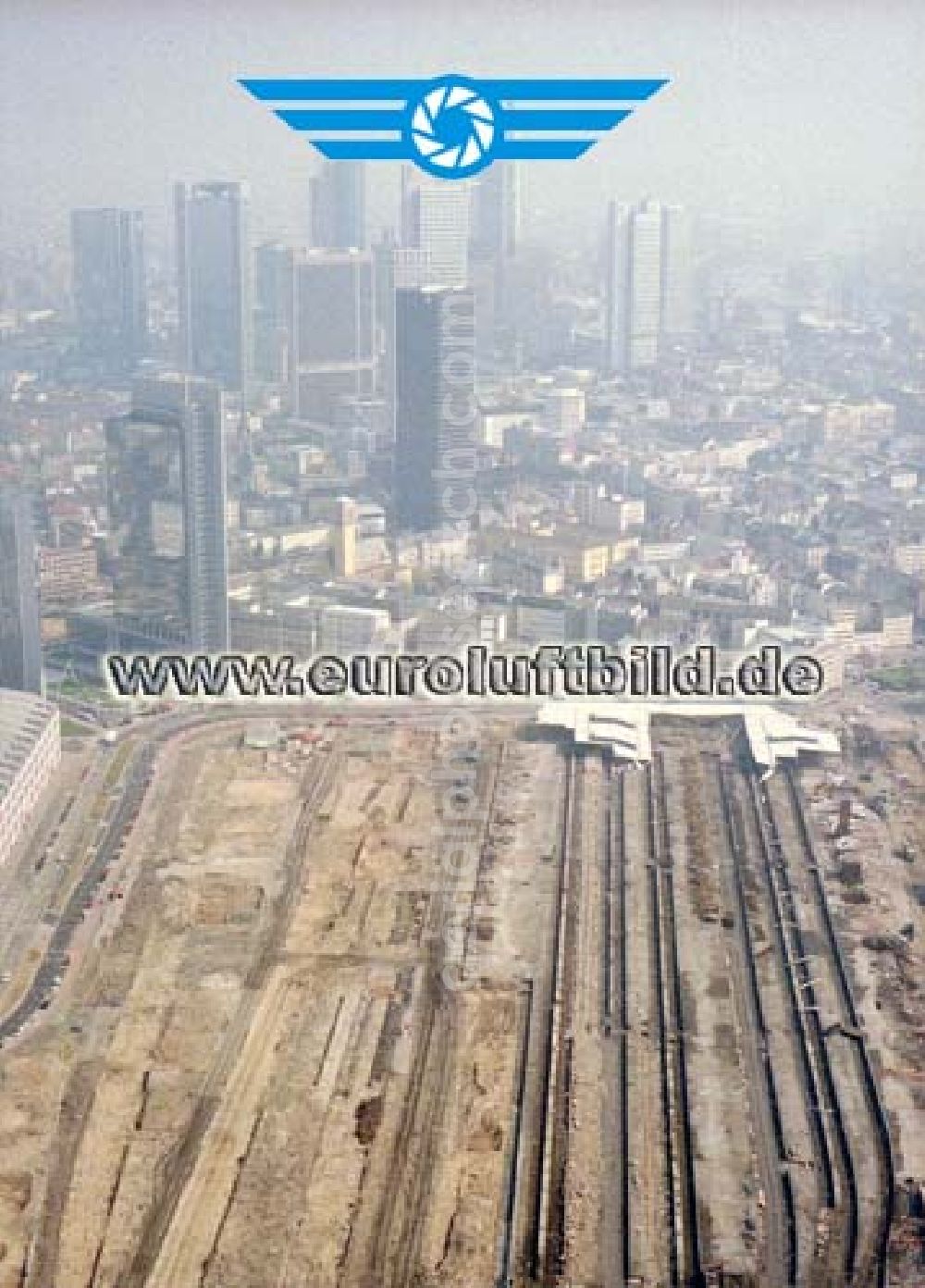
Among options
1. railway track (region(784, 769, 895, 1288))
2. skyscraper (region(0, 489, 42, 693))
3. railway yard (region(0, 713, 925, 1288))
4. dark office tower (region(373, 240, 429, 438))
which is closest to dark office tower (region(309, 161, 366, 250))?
dark office tower (region(373, 240, 429, 438))

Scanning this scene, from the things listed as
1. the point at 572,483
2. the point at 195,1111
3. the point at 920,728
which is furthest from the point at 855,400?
the point at 195,1111

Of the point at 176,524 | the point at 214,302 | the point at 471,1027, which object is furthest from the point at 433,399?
the point at 471,1027

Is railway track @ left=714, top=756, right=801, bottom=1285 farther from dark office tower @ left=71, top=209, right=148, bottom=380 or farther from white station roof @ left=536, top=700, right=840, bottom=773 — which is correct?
dark office tower @ left=71, top=209, right=148, bottom=380

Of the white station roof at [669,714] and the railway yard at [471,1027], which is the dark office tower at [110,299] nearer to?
the railway yard at [471,1027]

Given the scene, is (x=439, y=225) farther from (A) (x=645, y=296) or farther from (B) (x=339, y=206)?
(A) (x=645, y=296)

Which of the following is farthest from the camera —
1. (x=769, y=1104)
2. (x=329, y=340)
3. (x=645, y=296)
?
(x=329, y=340)

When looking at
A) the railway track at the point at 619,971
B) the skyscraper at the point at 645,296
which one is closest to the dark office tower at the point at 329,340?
the skyscraper at the point at 645,296
